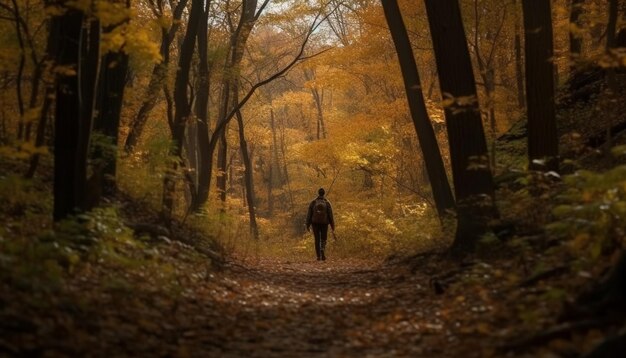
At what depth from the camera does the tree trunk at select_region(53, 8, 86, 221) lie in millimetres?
6188

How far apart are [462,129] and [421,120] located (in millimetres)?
3307

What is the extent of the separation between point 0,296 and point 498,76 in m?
18.9

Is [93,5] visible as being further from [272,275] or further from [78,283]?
[272,275]

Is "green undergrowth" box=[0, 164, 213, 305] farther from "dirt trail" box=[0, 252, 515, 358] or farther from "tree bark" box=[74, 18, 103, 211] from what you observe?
"tree bark" box=[74, 18, 103, 211]

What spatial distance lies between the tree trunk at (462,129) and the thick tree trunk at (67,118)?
5024mm

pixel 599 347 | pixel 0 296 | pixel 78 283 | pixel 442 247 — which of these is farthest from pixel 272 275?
pixel 599 347

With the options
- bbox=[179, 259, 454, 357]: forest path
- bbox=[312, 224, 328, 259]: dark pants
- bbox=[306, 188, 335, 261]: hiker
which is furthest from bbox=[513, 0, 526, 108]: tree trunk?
bbox=[179, 259, 454, 357]: forest path

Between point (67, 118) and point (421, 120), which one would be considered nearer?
point (67, 118)

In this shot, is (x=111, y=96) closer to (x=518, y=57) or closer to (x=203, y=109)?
(x=203, y=109)

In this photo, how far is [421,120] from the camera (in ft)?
38.8

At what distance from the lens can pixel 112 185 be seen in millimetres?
9938

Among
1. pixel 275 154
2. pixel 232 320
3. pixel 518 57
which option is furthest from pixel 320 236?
pixel 275 154

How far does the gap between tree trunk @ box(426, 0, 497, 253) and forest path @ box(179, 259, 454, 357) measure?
1.09m

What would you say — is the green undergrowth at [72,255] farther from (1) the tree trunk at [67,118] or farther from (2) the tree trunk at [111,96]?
(2) the tree trunk at [111,96]
